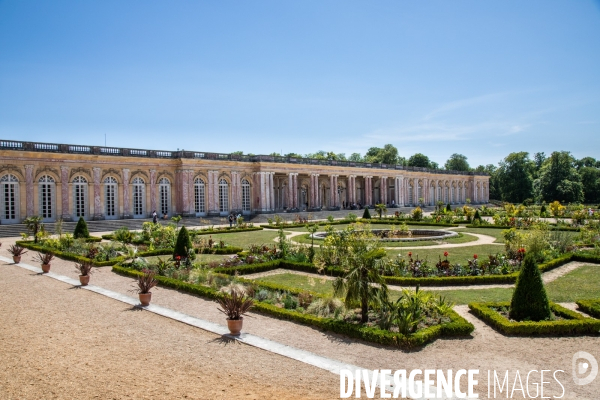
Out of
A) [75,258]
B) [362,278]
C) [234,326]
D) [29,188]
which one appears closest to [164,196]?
[29,188]

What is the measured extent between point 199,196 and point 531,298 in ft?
124

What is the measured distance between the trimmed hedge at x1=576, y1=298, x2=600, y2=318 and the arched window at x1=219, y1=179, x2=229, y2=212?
38.0m

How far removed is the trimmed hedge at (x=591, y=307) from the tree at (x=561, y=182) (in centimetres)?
6751

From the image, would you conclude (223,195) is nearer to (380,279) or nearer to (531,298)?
(380,279)

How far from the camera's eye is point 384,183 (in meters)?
61.5

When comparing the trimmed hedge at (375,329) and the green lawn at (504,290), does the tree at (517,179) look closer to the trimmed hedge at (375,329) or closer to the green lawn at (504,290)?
the green lawn at (504,290)

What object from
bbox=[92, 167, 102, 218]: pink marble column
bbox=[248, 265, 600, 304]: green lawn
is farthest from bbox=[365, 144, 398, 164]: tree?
bbox=[248, 265, 600, 304]: green lawn

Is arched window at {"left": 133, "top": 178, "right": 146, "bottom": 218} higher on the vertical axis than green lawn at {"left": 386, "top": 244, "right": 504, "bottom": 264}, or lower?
higher

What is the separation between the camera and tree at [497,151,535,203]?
7712cm

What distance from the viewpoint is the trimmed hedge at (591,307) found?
31.3ft

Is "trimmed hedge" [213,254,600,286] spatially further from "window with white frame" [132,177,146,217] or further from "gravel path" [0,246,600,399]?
"window with white frame" [132,177,146,217]

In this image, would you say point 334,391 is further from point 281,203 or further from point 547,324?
point 281,203

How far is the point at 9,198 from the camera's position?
108 ft

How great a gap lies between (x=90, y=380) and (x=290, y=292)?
18.8 ft
